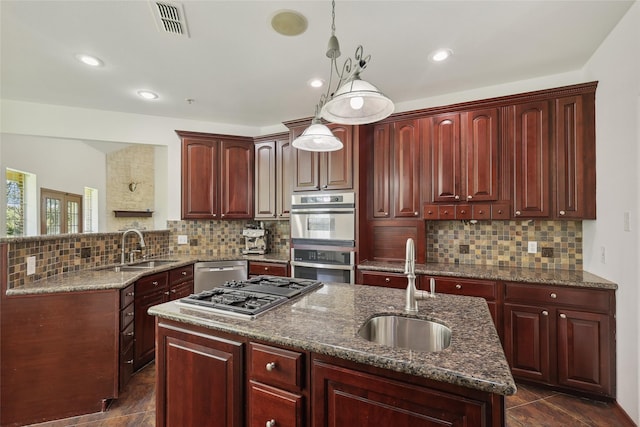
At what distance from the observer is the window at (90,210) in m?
3.34

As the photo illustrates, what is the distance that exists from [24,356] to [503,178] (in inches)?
162

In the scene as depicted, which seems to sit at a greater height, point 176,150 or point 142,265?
point 176,150

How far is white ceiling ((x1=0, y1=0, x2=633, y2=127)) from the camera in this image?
1859 mm

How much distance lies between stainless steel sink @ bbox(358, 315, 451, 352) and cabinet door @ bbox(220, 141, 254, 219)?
2850mm

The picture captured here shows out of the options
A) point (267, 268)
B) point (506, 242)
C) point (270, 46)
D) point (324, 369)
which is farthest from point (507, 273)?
point (270, 46)

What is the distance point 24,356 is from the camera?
2.01 m

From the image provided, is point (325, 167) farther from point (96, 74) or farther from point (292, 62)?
point (96, 74)

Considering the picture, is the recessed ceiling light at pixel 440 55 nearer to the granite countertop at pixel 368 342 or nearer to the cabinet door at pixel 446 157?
the cabinet door at pixel 446 157

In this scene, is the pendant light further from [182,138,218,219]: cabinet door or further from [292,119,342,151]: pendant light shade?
[182,138,218,219]: cabinet door

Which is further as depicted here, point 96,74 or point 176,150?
point 176,150

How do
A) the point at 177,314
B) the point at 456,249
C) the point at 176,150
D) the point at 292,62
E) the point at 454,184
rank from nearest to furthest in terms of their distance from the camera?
the point at 177,314 → the point at 292,62 → the point at 454,184 → the point at 456,249 → the point at 176,150

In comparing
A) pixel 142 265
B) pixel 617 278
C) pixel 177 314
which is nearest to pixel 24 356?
pixel 142 265

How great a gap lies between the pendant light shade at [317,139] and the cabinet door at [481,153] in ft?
5.29

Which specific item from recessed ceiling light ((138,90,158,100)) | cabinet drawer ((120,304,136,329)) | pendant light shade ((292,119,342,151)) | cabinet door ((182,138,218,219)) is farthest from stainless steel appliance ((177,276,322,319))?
recessed ceiling light ((138,90,158,100))
